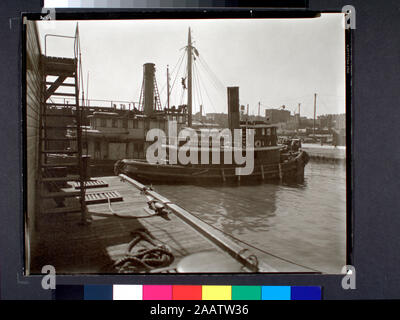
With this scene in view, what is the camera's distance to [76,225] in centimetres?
227

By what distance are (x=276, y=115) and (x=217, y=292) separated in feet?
6.74

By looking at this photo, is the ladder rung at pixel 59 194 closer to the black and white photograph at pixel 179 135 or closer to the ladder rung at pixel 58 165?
the black and white photograph at pixel 179 135

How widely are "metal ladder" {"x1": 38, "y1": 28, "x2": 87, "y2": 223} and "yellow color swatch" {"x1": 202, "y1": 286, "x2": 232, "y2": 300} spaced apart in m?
1.53

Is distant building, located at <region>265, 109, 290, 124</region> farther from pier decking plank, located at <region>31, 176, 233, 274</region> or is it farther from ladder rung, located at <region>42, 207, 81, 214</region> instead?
ladder rung, located at <region>42, 207, 81, 214</region>

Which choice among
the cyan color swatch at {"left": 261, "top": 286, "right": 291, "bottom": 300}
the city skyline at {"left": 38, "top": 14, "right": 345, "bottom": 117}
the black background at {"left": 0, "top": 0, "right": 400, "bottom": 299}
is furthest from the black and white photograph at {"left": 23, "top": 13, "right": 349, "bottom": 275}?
the cyan color swatch at {"left": 261, "top": 286, "right": 291, "bottom": 300}

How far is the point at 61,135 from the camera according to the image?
239cm

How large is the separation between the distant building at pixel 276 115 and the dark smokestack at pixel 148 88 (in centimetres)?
131

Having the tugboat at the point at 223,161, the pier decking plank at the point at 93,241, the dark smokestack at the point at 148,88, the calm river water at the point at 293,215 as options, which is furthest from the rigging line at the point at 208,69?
the pier decking plank at the point at 93,241

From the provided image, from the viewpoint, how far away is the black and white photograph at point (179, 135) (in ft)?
7.26

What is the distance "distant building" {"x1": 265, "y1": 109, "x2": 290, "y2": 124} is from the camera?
2.32 metres

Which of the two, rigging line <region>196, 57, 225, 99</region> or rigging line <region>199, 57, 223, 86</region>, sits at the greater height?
rigging line <region>199, 57, 223, 86</region>

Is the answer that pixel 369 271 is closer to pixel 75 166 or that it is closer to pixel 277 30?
pixel 277 30
